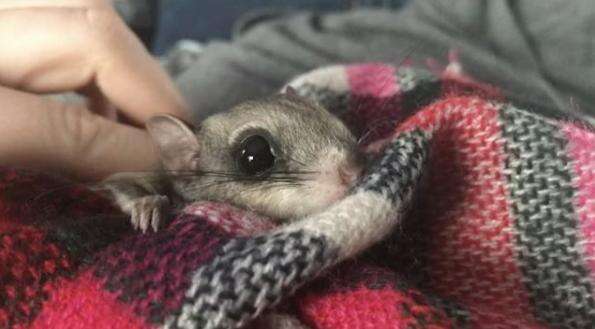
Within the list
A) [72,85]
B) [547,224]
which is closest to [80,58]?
[72,85]

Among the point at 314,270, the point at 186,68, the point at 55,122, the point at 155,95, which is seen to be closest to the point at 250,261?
the point at 314,270

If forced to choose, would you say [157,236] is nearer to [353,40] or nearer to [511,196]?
[511,196]

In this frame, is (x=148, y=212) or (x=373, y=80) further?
(x=373, y=80)

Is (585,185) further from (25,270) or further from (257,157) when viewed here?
(25,270)

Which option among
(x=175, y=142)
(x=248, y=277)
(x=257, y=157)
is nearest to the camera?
(x=248, y=277)

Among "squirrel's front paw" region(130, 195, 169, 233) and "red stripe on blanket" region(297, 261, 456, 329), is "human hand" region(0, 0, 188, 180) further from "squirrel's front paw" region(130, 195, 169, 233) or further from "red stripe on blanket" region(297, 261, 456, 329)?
"red stripe on blanket" region(297, 261, 456, 329)

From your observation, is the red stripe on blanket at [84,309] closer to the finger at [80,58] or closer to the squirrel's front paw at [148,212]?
the squirrel's front paw at [148,212]

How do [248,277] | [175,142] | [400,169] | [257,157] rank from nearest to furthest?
[248,277] → [400,169] → [257,157] → [175,142]

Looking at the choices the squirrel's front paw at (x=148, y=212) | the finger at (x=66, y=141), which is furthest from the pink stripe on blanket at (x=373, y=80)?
the squirrel's front paw at (x=148, y=212)
